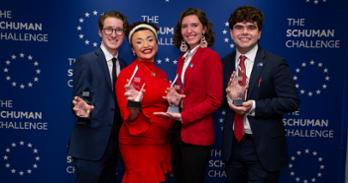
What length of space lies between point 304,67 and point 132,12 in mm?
1557

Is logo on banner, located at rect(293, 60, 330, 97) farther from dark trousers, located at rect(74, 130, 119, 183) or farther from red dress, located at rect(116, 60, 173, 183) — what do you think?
dark trousers, located at rect(74, 130, 119, 183)

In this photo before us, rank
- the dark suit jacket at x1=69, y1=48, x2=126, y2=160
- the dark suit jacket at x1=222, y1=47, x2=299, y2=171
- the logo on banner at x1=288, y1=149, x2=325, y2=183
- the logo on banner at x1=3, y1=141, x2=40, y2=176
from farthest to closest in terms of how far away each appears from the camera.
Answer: the logo on banner at x1=3, y1=141, x2=40, y2=176 < the logo on banner at x1=288, y1=149, x2=325, y2=183 < the dark suit jacket at x1=69, y1=48, x2=126, y2=160 < the dark suit jacket at x1=222, y1=47, x2=299, y2=171

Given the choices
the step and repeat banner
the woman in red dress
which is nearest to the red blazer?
the woman in red dress

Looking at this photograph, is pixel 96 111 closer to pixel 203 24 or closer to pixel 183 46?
pixel 183 46

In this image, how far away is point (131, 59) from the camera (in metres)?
3.20

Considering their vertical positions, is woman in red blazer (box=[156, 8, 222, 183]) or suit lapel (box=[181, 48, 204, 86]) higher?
suit lapel (box=[181, 48, 204, 86])

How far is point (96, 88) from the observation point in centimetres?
260

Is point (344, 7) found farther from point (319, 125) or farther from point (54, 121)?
point (54, 121)

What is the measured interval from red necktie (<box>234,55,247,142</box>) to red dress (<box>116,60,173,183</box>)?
52 centimetres

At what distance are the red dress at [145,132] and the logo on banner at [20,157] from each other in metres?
1.23

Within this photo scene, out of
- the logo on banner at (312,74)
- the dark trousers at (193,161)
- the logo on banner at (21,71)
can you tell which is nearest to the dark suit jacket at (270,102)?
the dark trousers at (193,161)

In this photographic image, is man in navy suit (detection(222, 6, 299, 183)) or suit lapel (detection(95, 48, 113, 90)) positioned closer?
man in navy suit (detection(222, 6, 299, 183))

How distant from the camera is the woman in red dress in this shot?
8.18ft

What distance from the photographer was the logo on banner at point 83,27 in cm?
319
